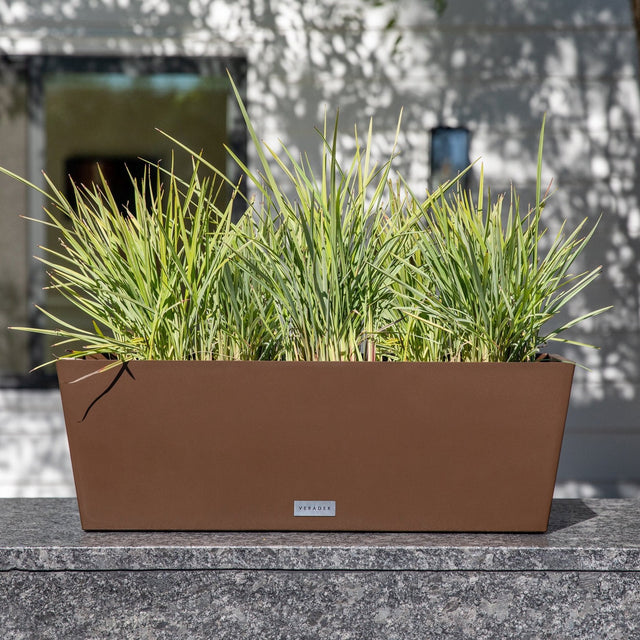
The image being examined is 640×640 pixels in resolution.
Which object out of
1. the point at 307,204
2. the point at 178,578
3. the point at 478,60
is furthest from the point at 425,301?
the point at 478,60

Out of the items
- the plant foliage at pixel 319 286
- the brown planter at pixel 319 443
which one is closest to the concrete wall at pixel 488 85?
the plant foliage at pixel 319 286

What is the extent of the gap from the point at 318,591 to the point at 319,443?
0.61ft

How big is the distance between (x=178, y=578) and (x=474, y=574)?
1.18 ft

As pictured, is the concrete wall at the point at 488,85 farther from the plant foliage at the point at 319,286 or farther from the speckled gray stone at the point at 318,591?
the speckled gray stone at the point at 318,591

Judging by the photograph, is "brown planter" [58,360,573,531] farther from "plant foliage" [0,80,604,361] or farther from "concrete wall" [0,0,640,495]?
"concrete wall" [0,0,640,495]

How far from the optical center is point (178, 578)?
1006 millimetres

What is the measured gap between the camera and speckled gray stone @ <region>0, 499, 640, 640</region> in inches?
39.3

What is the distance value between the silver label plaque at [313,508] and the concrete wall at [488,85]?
9.71 feet

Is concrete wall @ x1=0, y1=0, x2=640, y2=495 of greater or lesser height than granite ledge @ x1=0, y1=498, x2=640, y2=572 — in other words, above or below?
above

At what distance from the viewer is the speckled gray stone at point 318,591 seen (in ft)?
3.28

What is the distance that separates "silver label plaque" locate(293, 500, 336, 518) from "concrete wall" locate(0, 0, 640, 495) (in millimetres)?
2961

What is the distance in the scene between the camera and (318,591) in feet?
3.30

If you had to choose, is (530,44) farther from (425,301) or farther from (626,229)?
(425,301)

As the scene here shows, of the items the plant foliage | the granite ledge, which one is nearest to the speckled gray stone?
the granite ledge
